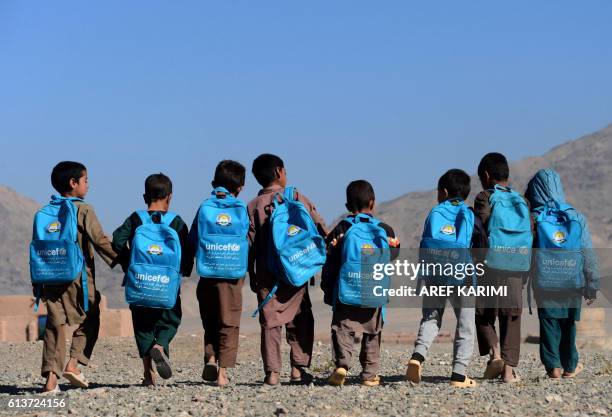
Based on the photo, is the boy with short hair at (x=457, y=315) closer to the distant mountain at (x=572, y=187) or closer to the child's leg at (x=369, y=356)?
the child's leg at (x=369, y=356)

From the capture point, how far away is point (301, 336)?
903cm

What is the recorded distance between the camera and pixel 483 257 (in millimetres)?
9141

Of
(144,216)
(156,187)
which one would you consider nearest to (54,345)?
(144,216)

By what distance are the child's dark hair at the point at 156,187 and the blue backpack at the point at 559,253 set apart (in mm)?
3035

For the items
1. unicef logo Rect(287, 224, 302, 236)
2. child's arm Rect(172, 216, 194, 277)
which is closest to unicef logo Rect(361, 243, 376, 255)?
unicef logo Rect(287, 224, 302, 236)

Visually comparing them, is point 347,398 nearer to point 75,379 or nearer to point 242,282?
point 242,282

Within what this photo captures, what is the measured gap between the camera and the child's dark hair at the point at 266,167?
911 cm

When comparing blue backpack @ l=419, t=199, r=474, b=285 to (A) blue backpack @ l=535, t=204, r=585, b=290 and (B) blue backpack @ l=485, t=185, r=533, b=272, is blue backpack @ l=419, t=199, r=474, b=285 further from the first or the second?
(A) blue backpack @ l=535, t=204, r=585, b=290

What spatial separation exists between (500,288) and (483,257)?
11.1 inches

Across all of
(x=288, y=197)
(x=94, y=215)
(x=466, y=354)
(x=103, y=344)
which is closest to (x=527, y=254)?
(x=466, y=354)

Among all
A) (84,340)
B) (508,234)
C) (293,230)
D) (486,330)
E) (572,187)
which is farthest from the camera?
(572,187)

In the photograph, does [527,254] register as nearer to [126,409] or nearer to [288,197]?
[288,197]

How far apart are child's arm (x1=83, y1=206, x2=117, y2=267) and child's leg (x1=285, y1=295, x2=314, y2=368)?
4.83 feet

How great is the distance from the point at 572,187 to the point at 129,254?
6423cm
